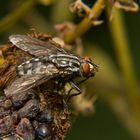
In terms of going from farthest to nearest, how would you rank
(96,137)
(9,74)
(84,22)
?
1. (96,137)
2. (84,22)
3. (9,74)

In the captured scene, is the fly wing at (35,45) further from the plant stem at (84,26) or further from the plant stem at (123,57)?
the plant stem at (123,57)

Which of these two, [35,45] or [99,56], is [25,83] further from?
[99,56]

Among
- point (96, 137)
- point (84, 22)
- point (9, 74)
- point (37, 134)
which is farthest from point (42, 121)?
point (96, 137)

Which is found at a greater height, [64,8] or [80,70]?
[80,70]

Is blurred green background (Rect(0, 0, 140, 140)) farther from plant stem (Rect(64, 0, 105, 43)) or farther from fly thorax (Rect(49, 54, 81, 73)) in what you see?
fly thorax (Rect(49, 54, 81, 73))

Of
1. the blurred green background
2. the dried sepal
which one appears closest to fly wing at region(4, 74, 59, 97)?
the dried sepal

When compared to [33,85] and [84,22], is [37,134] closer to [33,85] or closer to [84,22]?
[33,85]
